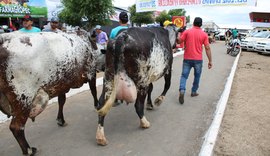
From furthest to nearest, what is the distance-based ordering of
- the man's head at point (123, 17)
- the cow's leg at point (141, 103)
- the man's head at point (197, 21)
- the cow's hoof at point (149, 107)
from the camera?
→ the man's head at point (197, 21) < the cow's hoof at point (149, 107) < the man's head at point (123, 17) < the cow's leg at point (141, 103)

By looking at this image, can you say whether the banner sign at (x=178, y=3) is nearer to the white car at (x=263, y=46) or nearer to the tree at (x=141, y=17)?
the white car at (x=263, y=46)

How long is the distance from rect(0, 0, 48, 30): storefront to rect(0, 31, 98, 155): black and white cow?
451 inches

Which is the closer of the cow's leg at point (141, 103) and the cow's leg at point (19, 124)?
the cow's leg at point (19, 124)

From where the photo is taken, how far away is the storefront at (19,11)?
49.3 ft

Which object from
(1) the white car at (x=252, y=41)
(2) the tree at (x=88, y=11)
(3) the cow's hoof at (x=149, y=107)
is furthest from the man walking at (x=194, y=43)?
(1) the white car at (x=252, y=41)

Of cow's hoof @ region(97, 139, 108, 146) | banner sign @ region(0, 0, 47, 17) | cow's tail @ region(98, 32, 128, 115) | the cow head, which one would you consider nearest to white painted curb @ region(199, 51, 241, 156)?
cow's hoof @ region(97, 139, 108, 146)

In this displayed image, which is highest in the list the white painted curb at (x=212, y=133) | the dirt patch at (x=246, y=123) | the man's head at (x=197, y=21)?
the man's head at (x=197, y=21)

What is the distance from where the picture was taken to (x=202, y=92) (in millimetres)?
6965

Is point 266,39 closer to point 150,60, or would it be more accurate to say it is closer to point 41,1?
point 41,1

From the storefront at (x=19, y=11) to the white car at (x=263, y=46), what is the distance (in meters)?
13.9

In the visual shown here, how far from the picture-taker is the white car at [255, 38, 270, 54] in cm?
1714

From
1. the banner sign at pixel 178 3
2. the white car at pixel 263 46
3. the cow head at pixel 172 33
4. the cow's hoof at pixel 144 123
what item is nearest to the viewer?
the cow's hoof at pixel 144 123

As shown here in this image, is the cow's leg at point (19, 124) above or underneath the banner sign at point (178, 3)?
underneath

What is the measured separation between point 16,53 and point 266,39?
1806 cm
